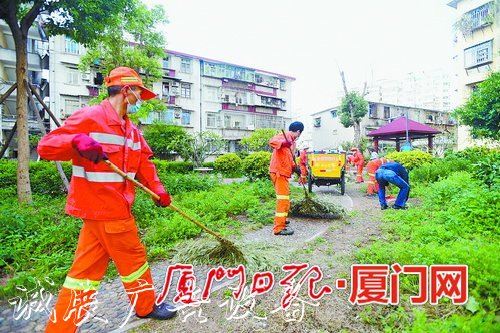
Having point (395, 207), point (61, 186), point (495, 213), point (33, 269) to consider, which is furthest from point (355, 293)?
point (61, 186)

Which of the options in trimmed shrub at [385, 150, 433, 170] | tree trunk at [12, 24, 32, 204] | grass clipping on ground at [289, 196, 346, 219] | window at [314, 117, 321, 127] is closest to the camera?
grass clipping on ground at [289, 196, 346, 219]

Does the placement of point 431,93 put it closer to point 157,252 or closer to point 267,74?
point 267,74

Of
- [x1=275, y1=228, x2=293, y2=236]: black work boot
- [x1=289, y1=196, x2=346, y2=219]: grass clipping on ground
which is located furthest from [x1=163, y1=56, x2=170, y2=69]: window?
[x1=275, y1=228, x2=293, y2=236]: black work boot

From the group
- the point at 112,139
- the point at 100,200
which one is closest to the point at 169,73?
the point at 112,139

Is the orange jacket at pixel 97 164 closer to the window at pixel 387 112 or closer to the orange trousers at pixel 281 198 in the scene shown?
the orange trousers at pixel 281 198

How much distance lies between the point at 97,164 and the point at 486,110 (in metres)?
12.9

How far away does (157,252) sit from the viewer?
412 cm

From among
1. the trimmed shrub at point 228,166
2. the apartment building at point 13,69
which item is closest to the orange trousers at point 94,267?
the trimmed shrub at point 228,166

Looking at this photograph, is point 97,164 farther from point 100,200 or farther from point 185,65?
point 185,65

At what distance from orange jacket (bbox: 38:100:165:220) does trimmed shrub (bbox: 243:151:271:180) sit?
352 inches

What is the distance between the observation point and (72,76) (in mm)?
23828

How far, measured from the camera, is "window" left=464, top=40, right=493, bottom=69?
65.6 ft

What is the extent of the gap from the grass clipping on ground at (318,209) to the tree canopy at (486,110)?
8.27 m

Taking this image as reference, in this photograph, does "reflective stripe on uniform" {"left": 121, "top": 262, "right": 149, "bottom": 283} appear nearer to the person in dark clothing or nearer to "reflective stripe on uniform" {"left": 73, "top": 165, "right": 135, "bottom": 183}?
"reflective stripe on uniform" {"left": 73, "top": 165, "right": 135, "bottom": 183}
